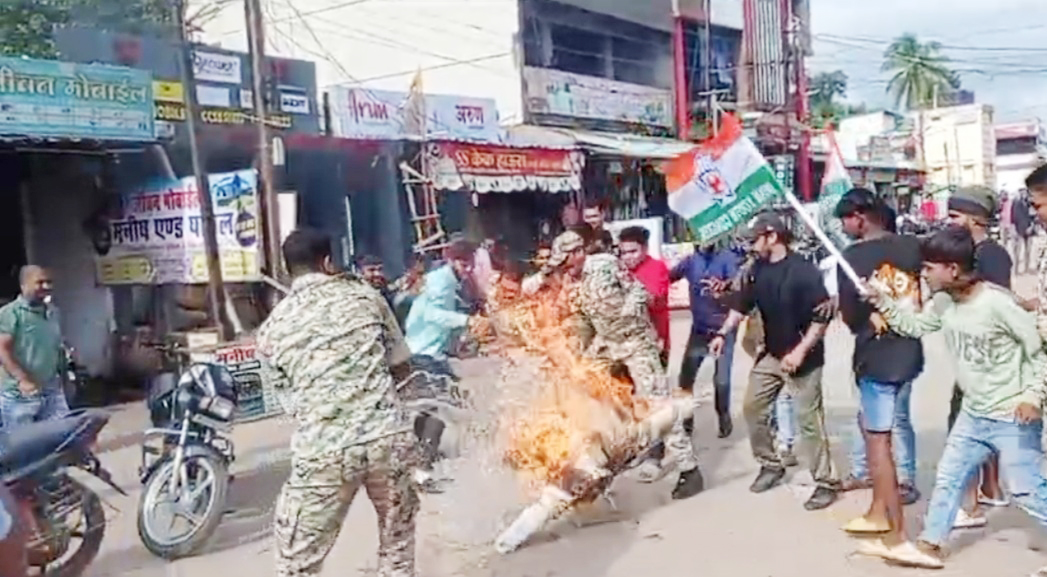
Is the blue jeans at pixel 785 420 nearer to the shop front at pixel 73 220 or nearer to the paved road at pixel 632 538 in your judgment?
the paved road at pixel 632 538

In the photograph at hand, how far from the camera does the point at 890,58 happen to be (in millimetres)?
67125

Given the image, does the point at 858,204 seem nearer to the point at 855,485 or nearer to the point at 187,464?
the point at 855,485

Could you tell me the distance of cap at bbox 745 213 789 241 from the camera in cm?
686

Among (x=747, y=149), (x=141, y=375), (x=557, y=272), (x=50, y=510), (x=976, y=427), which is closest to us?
(x=976, y=427)

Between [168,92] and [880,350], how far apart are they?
10255 mm

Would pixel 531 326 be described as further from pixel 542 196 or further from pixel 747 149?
pixel 542 196

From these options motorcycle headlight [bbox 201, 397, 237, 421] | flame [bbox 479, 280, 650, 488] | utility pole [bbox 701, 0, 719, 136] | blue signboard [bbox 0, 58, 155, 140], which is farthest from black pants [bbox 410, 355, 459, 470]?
utility pole [bbox 701, 0, 719, 136]

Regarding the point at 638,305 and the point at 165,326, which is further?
the point at 165,326

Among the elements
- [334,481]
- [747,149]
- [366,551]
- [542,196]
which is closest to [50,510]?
[366,551]

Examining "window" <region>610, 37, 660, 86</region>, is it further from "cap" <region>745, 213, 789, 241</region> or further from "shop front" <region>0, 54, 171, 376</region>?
"cap" <region>745, 213, 789, 241</region>

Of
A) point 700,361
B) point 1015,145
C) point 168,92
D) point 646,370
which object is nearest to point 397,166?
point 168,92

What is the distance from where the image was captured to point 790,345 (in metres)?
6.77

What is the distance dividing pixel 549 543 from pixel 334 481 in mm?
2189

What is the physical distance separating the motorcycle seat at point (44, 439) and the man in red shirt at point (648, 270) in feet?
11.6
